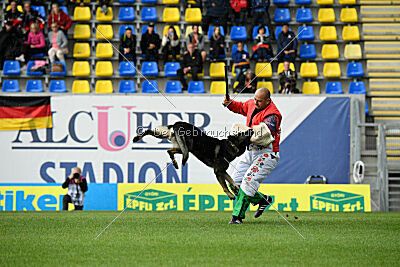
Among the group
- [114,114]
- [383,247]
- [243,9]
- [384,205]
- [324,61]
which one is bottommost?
[384,205]

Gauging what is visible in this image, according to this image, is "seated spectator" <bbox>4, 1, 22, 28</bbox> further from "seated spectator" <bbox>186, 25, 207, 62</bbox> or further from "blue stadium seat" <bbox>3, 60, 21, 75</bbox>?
"seated spectator" <bbox>186, 25, 207, 62</bbox>

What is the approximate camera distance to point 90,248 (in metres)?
7.70

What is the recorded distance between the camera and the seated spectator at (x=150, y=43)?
75.7 feet

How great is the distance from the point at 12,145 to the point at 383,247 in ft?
47.7

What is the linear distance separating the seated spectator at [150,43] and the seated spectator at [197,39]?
1151 mm

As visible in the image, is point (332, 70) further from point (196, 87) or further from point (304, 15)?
point (196, 87)

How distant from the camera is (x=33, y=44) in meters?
23.1

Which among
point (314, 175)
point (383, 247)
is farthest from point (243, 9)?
point (383, 247)

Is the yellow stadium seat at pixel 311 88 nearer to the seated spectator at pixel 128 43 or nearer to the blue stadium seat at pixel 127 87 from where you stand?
the blue stadium seat at pixel 127 87

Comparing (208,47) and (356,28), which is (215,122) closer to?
(208,47)

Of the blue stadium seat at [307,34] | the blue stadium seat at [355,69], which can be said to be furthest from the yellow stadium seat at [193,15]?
the blue stadium seat at [355,69]

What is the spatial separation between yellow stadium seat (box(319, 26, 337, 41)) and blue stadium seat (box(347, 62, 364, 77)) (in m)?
1.38

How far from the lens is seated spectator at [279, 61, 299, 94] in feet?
70.9

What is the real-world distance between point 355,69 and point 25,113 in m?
11.7
